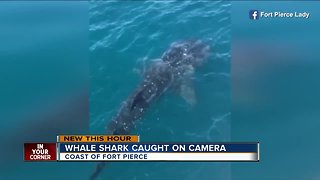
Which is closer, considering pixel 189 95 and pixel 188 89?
pixel 189 95

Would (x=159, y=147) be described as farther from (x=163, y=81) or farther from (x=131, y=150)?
(x=163, y=81)

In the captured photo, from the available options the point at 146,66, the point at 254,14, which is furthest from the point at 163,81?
the point at 254,14

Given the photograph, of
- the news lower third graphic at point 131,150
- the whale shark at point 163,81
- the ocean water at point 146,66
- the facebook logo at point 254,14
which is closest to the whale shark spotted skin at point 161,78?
the whale shark at point 163,81

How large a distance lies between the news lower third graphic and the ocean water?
128 millimetres

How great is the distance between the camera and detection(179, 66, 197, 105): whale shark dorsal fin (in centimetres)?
891

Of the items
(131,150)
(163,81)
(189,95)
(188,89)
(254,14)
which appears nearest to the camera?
(131,150)

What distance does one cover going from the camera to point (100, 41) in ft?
29.0

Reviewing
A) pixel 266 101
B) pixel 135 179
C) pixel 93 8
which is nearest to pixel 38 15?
pixel 93 8

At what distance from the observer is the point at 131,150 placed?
8523 mm

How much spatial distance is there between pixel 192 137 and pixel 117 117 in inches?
57.2

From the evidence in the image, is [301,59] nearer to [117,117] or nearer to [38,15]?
[117,117]

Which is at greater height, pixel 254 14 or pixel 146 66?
pixel 254 14

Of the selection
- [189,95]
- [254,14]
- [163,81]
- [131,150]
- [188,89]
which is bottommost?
[131,150]

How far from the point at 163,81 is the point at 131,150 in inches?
65.2
